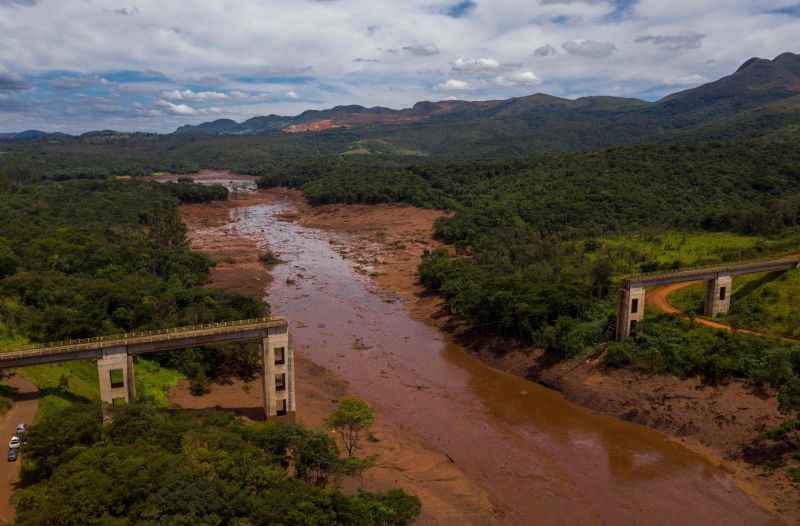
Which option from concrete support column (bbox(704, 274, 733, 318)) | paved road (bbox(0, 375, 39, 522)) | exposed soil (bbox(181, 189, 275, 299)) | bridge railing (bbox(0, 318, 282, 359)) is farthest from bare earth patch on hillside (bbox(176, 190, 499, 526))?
concrete support column (bbox(704, 274, 733, 318))

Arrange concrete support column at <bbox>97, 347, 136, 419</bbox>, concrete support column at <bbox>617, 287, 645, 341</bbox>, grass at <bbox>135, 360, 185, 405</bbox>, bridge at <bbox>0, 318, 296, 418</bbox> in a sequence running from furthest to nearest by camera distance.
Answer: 1. concrete support column at <bbox>617, 287, 645, 341</bbox>
2. grass at <bbox>135, 360, 185, 405</bbox>
3. concrete support column at <bbox>97, 347, 136, 419</bbox>
4. bridge at <bbox>0, 318, 296, 418</bbox>

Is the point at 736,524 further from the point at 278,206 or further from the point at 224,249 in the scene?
the point at 278,206

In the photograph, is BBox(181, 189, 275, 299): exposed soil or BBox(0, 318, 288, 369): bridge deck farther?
BBox(181, 189, 275, 299): exposed soil

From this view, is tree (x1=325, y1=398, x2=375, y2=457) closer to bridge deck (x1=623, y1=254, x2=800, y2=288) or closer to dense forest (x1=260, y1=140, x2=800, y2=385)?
dense forest (x1=260, y1=140, x2=800, y2=385)

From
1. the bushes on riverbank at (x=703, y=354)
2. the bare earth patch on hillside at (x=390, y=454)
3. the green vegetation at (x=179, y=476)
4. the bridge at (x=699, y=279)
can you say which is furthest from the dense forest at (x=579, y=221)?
the green vegetation at (x=179, y=476)

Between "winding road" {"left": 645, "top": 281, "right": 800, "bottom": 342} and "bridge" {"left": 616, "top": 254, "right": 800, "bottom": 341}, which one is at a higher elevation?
"bridge" {"left": 616, "top": 254, "right": 800, "bottom": 341}

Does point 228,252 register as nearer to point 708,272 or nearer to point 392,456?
point 392,456

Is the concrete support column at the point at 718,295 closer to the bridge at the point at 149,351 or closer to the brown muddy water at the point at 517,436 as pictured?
the brown muddy water at the point at 517,436

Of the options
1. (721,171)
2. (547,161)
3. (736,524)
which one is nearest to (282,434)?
(736,524)
